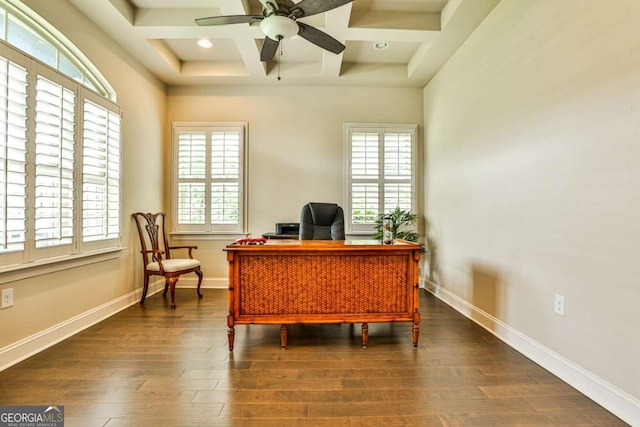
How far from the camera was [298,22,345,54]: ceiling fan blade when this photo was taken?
2.34 m

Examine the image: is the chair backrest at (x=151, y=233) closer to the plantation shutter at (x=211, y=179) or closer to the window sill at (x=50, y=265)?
the plantation shutter at (x=211, y=179)

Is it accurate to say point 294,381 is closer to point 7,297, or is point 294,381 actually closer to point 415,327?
point 415,327

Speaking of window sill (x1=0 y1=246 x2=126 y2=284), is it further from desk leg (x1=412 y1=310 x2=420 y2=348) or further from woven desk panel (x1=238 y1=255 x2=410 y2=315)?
desk leg (x1=412 y1=310 x2=420 y2=348)

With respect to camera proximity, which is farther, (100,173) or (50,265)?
(100,173)

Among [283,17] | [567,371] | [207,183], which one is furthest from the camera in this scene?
[207,183]

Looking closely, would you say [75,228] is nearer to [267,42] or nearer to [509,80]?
[267,42]

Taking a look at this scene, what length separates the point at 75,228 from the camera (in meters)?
2.57

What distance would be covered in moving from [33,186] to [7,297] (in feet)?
2.67

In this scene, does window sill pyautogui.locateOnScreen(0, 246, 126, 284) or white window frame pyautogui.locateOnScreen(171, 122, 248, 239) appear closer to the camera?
window sill pyautogui.locateOnScreen(0, 246, 126, 284)

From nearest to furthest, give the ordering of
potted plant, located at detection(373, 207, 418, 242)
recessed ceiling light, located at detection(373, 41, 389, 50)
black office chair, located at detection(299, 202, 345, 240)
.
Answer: black office chair, located at detection(299, 202, 345, 240) < recessed ceiling light, located at detection(373, 41, 389, 50) < potted plant, located at detection(373, 207, 418, 242)

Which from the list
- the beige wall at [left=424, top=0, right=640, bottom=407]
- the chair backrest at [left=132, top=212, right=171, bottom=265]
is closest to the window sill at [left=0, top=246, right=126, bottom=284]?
the chair backrest at [left=132, top=212, right=171, bottom=265]

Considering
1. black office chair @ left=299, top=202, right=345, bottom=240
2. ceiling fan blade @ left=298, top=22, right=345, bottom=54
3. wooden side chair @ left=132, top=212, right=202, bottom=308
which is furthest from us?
wooden side chair @ left=132, top=212, right=202, bottom=308

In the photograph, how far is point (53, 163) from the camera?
2.34m

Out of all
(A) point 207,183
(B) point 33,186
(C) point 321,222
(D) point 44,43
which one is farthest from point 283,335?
(D) point 44,43
